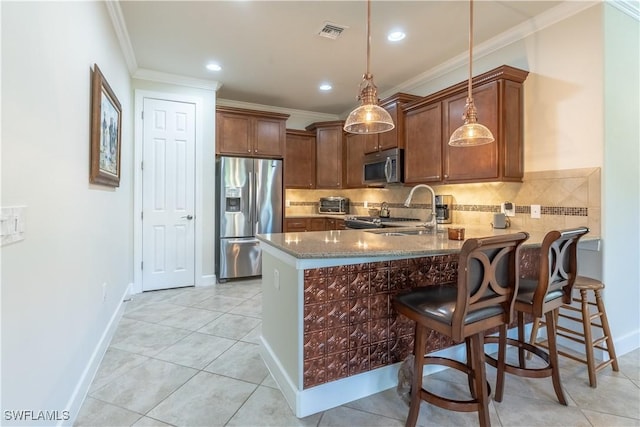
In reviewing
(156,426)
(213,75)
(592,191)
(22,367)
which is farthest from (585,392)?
(213,75)

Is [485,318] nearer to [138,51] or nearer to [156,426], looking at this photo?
[156,426]

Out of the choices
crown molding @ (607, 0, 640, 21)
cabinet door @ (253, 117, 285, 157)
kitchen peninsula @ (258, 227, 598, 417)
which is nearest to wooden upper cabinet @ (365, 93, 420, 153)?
cabinet door @ (253, 117, 285, 157)

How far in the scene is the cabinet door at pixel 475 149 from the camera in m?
2.78

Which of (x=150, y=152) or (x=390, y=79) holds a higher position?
(x=390, y=79)

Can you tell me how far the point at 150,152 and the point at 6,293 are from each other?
314 cm

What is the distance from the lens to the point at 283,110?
207 inches

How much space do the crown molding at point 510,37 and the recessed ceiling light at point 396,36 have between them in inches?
31.1

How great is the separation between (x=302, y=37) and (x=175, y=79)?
74.6 inches

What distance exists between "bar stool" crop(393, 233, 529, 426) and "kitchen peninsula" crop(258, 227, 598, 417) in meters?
0.27

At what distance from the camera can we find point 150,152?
3.83 metres

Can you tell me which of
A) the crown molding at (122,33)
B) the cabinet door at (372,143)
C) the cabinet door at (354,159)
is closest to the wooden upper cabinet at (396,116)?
the cabinet door at (372,143)

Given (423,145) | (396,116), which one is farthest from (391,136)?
(423,145)

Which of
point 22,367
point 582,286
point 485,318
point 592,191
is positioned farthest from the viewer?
point 592,191

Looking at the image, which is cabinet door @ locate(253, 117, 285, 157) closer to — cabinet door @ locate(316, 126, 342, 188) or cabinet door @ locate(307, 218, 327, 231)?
cabinet door @ locate(316, 126, 342, 188)
